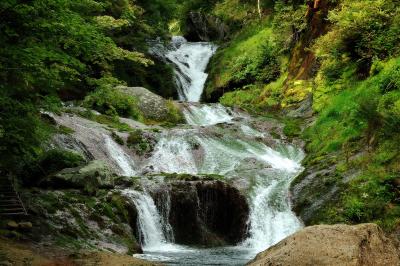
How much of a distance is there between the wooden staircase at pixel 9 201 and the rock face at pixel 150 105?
12413 millimetres

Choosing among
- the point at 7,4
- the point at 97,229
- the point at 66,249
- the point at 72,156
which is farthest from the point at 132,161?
the point at 7,4

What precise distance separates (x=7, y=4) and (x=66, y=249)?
4.62 m

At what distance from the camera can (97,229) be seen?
1059 cm

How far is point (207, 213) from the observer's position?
1309 cm

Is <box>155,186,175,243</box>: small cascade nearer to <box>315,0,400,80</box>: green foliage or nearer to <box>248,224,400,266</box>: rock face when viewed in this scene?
<box>248,224,400,266</box>: rock face

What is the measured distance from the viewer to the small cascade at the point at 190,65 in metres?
31.6

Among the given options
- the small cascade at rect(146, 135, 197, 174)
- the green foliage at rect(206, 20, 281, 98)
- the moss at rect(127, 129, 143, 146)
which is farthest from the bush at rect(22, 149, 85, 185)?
the green foliage at rect(206, 20, 281, 98)

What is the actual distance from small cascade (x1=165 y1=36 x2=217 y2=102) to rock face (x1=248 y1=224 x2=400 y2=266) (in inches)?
962

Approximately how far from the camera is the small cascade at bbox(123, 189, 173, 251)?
1189 centimetres

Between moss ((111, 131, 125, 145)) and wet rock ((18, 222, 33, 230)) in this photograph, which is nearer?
wet rock ((18, 222, 33, 230))

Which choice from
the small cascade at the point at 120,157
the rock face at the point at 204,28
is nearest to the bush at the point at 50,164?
the small cascade at the point at 120,157

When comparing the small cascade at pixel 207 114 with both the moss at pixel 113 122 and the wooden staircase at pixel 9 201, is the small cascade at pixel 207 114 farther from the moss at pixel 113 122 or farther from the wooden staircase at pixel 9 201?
the wooden staircase at pixel 9 201

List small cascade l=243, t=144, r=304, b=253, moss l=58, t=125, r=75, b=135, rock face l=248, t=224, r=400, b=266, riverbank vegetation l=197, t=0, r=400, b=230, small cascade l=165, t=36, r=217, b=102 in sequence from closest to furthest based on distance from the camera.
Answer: rock face l=248, t=224, r=400, b=266 < riverbank vegetation l=197, t=0, r=400, b=230 < small cascade l=243, t=144, r=304, b=253 < moss l=58, t=125, r=75, b=135 < small cascade l=165, t=36, r=217, b=102

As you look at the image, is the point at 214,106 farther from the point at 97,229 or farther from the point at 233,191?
the point at 97,229
